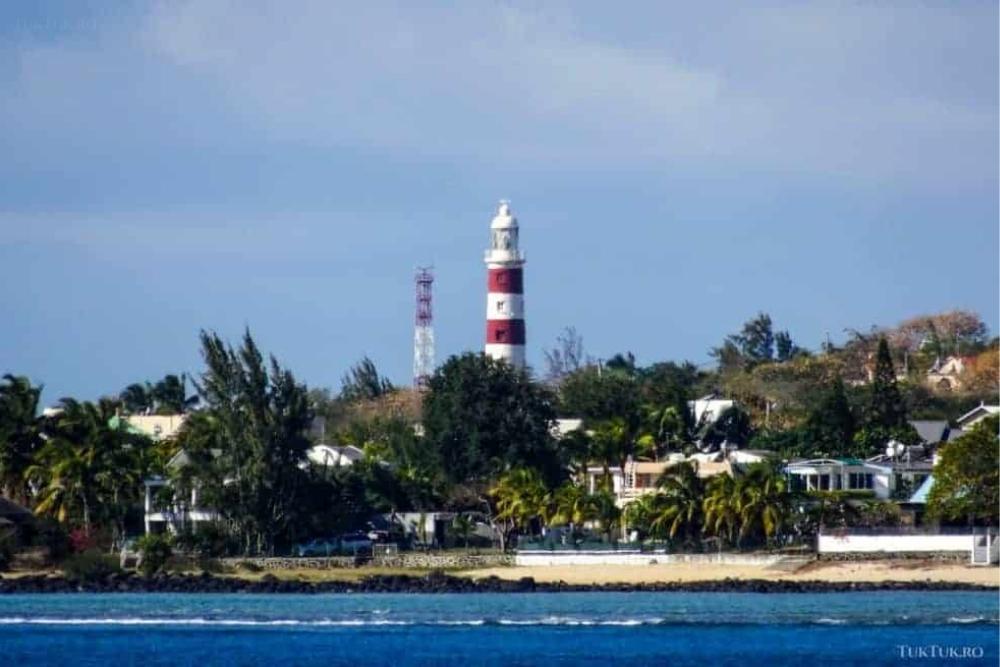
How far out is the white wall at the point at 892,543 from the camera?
246 ft

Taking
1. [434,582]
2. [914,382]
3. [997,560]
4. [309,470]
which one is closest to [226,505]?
[309,470]

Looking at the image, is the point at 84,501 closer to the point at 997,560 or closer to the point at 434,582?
the point at 434,582

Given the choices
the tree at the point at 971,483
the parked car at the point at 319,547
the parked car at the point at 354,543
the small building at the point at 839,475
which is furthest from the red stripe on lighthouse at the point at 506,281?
the tree at the point at 971,483

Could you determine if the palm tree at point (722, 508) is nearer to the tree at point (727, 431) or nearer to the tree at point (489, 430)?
the tree at point (489, 430)

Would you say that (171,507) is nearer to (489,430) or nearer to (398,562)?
(398,562)

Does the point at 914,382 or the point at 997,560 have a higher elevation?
the point at 914,382

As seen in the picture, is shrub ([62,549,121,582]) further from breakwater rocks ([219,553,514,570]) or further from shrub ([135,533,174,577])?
breakwater rocks ([219,553,514,570])

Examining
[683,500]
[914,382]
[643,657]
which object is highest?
[914,382]

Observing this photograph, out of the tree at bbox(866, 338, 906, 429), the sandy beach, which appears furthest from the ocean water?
the tree at bbox(866, 338, 906, 429)

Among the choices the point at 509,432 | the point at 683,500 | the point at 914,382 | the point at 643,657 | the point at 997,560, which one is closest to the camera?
the point at 643,657

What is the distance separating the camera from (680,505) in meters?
79.4

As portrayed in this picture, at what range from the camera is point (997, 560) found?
74688mm

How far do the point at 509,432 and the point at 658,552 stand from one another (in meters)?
12.9

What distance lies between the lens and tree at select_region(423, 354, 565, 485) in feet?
296
